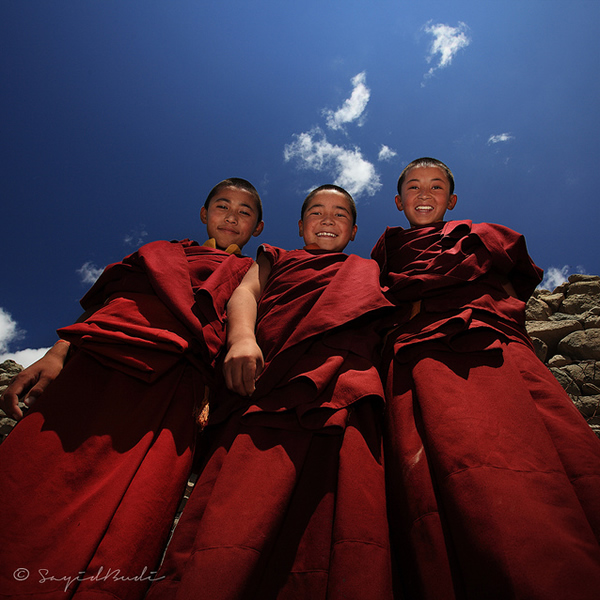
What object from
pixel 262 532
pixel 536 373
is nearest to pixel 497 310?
pixel 536 373

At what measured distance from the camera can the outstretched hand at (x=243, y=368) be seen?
1.25 meters

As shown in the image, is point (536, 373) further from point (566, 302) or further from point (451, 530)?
point (566, 302)

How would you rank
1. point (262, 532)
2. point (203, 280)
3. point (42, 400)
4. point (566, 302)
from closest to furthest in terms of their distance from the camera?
point (262, 532) < point (42, 400) < point (203, 280) < point (566, 302)

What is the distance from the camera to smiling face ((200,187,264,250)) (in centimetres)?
237

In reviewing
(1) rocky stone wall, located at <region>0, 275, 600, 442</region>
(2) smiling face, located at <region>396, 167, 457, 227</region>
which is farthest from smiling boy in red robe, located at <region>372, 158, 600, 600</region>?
(1) rocky stone wall, located at <region>0, 275, 600, 442</region>

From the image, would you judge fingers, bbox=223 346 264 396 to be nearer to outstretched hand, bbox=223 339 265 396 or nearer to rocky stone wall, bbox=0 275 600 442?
outstretched hand, bbox=223 339 265 396

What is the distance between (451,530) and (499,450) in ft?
0.78

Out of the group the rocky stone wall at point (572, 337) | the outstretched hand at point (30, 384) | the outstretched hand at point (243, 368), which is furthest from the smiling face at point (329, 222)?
the rocky stone wall at point (572, 337)

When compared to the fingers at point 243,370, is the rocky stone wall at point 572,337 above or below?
above

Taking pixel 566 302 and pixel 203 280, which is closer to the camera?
pixel 203 280

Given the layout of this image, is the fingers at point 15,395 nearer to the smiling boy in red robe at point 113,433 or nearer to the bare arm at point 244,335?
the smiling boy in red robe at point 113,433

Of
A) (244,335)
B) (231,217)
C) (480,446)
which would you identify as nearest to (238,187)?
(231,217)

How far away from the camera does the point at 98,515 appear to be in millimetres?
1027

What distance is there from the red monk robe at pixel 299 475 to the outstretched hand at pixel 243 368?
29 mm
